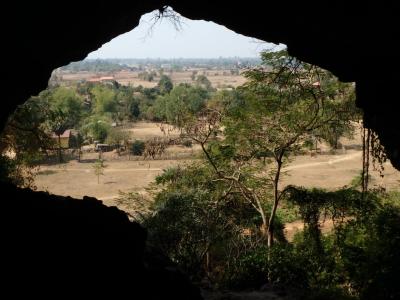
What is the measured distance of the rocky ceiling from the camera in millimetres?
6316

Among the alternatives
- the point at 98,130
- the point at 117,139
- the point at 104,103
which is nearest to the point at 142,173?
the point at 117,139

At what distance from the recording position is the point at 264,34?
8070 mm

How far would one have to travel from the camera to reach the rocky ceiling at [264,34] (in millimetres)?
6316

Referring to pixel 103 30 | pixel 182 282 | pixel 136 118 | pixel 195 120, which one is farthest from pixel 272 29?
pixel 136 118

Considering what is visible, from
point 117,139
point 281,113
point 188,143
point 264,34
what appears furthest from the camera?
point 117,139

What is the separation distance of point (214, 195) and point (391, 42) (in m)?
9.47

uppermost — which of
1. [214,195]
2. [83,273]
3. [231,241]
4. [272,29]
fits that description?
[272,29]

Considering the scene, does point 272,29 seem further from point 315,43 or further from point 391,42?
point 391,42

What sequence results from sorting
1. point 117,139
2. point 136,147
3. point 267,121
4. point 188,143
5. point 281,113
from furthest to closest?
1. point 117,139
2. point 136,147
3. point 188,143
4. point 267,121
5. point 281,113

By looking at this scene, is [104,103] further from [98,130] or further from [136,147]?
[136,147]

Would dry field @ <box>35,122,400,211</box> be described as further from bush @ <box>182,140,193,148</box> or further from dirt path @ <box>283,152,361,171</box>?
bush @ <box>182,140,193,148</box>

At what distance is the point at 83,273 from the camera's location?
564 centimetres

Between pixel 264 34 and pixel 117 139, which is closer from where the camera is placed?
pixel 264 34

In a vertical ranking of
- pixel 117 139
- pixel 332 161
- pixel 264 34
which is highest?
pixel 264 34
